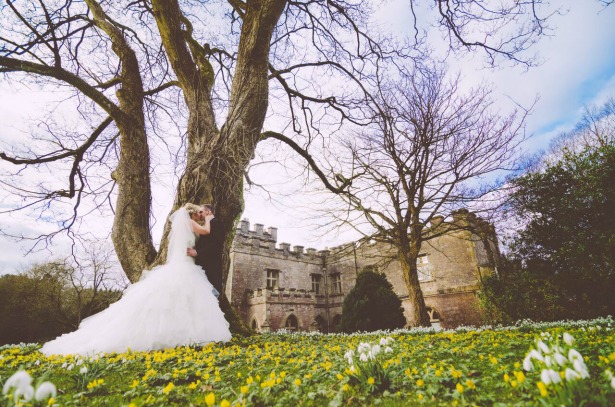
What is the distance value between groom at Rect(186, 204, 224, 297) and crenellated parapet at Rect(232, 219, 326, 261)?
18.8 meters

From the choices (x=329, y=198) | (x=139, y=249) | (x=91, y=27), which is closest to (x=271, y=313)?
(x=329, y=198)

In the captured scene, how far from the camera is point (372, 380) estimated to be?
2.17m

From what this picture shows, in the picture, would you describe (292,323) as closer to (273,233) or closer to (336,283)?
(336,283)

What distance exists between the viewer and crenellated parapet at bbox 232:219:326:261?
981 inches

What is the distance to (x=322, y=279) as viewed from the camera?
98.2 feet

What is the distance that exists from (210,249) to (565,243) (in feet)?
43.2

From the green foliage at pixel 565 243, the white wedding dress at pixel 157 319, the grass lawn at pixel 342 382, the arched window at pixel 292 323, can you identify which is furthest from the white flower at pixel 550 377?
the arched window at pixel 292 323

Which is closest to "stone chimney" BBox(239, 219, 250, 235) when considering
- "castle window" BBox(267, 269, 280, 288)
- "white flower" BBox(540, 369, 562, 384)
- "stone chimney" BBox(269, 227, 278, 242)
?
"stone chimney" BBox(269, 227, 278, 242)

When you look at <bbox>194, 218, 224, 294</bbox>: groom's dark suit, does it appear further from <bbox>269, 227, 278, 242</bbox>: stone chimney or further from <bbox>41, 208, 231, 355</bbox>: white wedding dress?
<bbox>269, 227, 278, 242</bbox>: stone chimney

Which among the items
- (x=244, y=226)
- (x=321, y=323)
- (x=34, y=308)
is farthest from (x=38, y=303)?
(x=321, y=323)

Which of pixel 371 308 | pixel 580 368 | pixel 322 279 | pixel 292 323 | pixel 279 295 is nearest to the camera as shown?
pixel 580 368

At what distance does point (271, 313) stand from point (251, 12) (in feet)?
66.3

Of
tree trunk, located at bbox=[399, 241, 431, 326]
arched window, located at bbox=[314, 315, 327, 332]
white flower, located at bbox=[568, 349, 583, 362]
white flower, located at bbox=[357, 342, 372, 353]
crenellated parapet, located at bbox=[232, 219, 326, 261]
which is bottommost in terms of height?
arched window, located at bbox=[314, 315, 327, 332]

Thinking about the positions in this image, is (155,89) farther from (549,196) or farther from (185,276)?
(549,196)
